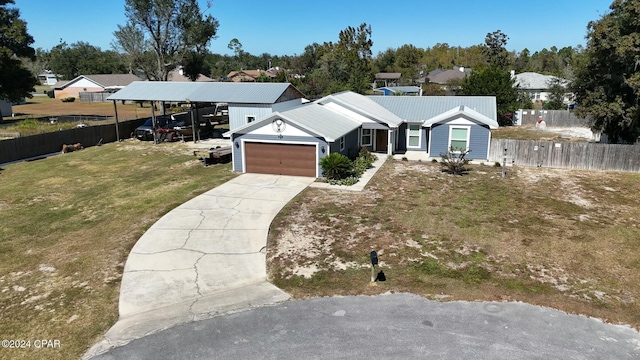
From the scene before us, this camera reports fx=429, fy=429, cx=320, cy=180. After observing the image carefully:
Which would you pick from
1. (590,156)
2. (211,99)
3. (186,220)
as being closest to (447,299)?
(186,220)

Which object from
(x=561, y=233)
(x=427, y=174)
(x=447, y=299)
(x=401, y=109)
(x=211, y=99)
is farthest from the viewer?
(x=211, y=99)

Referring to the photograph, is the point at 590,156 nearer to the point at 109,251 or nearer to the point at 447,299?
the point at 447,299

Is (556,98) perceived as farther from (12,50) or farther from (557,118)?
(12,50)

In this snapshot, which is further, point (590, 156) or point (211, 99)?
point (211, 99)

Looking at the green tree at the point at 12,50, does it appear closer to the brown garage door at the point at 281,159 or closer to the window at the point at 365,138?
the brown garage door at the point at 281,159

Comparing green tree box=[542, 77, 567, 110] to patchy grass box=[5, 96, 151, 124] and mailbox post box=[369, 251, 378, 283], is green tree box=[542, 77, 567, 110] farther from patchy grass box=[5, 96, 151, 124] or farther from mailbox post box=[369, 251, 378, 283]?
patchy grass box=[5, 96, 151, 124]

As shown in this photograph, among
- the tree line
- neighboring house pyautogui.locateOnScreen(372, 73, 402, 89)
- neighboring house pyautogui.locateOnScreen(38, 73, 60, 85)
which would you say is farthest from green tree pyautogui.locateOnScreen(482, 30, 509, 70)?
neighboring house pyautogui.locateOnScreen(38, 73, 60, 85)
